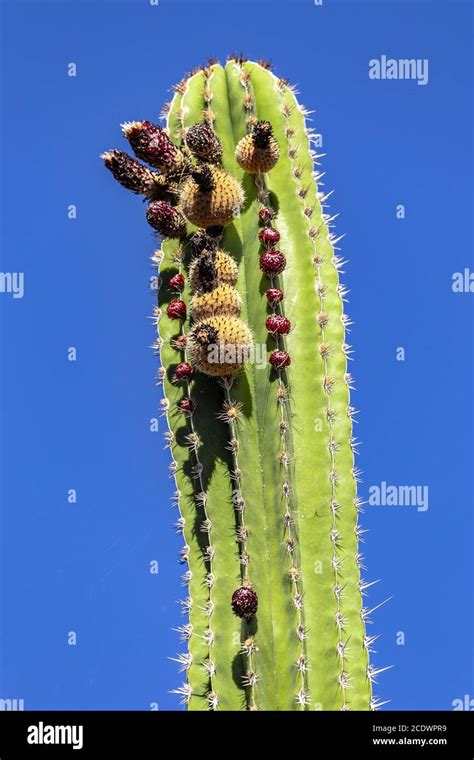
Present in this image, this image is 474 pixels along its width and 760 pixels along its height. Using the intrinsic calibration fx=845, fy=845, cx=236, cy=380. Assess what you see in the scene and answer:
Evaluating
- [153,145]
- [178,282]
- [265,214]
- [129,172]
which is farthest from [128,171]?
[265,214]

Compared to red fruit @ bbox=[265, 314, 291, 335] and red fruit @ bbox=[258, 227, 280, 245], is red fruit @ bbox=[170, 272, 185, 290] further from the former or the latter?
red fruit @ bbox=[265, 314, 291, 335]

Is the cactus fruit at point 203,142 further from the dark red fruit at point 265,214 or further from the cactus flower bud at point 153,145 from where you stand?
the dark red fruit at point 265,214

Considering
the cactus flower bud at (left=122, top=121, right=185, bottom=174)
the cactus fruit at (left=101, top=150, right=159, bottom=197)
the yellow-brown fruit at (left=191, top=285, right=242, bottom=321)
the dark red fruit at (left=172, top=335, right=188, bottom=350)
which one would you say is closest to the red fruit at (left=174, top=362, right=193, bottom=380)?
the dark red fruit at (left=172, top=335, right=188, bottom=350)

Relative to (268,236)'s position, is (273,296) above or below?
below

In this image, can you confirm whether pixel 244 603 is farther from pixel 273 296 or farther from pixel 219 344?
pixel 273 296
